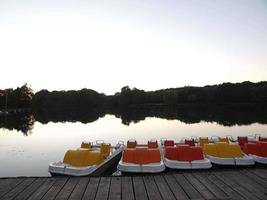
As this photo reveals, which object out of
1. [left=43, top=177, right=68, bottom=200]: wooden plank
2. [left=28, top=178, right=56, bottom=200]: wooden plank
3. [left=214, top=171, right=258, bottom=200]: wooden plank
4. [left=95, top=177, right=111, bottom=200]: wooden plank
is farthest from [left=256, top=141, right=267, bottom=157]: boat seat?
[left=28, top=178, right=56, bottom=200]: wooden plank

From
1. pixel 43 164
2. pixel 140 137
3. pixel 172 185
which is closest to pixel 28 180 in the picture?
pixel 172 185

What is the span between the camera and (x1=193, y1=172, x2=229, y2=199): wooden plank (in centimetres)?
768

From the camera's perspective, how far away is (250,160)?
598 inches

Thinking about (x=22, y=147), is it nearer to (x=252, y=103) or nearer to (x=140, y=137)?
(x=140, y=137)

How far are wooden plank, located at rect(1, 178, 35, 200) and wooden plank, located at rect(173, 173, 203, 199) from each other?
4414 millimetres

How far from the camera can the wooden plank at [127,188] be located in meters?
7.76

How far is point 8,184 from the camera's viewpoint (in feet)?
29.4

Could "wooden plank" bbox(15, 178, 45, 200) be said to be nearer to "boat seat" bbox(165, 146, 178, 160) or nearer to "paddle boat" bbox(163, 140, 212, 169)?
"paddle boat" bbox(163, 140, 212, 169)

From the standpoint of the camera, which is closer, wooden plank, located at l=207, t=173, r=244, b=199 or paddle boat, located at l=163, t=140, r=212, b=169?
wooden plank, located at l=207, t=173, r=244, b=199

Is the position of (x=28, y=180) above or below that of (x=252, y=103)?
below

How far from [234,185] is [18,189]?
19.7ft

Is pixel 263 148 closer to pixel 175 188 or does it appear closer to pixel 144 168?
pixel 144 168

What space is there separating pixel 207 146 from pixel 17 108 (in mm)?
122871

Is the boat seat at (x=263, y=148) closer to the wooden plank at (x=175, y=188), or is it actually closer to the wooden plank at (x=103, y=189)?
the wooden plank at (x=175, y=188)
